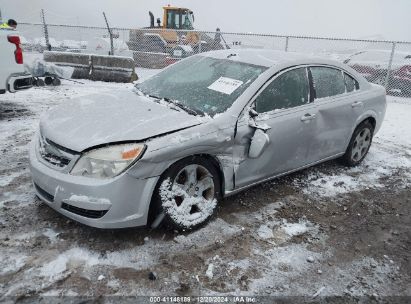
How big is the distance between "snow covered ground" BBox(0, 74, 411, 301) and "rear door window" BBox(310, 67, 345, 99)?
1133mm

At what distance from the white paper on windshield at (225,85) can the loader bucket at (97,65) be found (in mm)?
7112

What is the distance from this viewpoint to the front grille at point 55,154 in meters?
2.97

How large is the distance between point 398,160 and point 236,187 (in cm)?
342

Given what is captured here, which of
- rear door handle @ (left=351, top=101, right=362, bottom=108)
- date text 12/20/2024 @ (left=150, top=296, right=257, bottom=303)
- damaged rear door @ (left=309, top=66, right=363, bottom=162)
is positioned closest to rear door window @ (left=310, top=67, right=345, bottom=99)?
damaged rear door @ (left=309, top=66, right=363, bottom=162)

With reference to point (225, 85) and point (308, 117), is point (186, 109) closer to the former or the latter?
point (225, 85)

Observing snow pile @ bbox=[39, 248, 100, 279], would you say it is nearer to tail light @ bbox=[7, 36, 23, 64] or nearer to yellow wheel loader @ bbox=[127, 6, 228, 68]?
tail light @ bbox=[7, 36, 23, 64]

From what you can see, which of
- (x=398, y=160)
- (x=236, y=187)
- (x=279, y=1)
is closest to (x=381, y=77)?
(x=398, y=160)

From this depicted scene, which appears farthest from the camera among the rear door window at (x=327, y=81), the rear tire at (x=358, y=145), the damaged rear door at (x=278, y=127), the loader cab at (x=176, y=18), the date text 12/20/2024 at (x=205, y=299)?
the loader cab at (x=176, y=18)

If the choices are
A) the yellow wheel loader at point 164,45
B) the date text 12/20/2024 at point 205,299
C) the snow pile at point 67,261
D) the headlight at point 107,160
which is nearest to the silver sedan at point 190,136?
the headlight at point 107,160

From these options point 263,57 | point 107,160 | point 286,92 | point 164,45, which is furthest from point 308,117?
point 164,45

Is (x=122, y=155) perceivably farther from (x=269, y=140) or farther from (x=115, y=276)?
(x=269, y=140)

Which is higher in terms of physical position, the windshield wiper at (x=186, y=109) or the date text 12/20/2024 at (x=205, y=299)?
the windshield wiper at (x=186, y=109)

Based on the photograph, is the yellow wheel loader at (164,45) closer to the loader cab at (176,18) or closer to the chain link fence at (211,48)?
the chain link fence at (211,48)

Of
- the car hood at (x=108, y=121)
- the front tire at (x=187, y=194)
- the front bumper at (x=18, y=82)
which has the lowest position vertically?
the front tire at (x=187, y=194)
